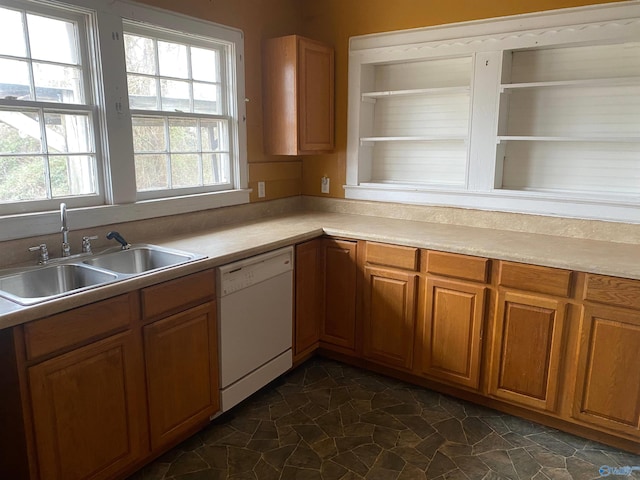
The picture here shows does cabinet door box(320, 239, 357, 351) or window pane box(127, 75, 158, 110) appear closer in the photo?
window pane box(127, 75, 158, 110)

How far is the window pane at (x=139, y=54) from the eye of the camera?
2.57 m

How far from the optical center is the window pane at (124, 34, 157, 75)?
2.57 m

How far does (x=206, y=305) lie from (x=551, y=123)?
2304mm

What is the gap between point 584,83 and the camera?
267 cm

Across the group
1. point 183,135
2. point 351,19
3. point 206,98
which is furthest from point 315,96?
point 183,135

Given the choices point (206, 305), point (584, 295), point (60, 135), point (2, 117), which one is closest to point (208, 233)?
point (206, 305)

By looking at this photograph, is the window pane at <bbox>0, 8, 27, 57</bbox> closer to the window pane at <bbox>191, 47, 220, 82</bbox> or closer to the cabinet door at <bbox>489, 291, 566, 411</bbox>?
the window pane at <bbox>191, 47, 220, 82</bbox>

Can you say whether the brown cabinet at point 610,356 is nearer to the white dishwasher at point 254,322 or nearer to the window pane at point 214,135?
the white dishwasher at point 254,322

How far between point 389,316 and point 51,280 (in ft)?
6.00

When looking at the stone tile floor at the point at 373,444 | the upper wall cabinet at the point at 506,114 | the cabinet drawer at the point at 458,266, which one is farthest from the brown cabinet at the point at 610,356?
the upper wall cabinet at the point at 506,114

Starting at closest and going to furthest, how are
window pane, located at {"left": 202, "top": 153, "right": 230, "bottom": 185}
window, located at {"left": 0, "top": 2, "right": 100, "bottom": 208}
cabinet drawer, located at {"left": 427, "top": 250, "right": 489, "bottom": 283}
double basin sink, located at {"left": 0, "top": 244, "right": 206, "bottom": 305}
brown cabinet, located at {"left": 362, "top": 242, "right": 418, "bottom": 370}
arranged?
double basin sink, located at {"left": 0, "top": 244, "right": 206, "bottom": 305} → window, located at {"left": 0, "top": 2, "right": 100, "bottom": 208} → cabinet drawer, located at {"left": 427, "top": 250, "right": 489, "bottom": 283} → brown cabinet, located at {"left": 362, "top": 242, "right": 418, "bottom": 370} → window pane, located at {"left": 202, "top": 153, "right": 230, "bottom": 185}

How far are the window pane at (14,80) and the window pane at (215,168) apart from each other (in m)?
1.11

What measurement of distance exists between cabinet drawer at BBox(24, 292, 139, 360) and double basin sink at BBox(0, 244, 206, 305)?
0.08m

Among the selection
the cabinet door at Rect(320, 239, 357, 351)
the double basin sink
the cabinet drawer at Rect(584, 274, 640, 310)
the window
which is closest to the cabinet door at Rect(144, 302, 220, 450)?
the double basin sink
